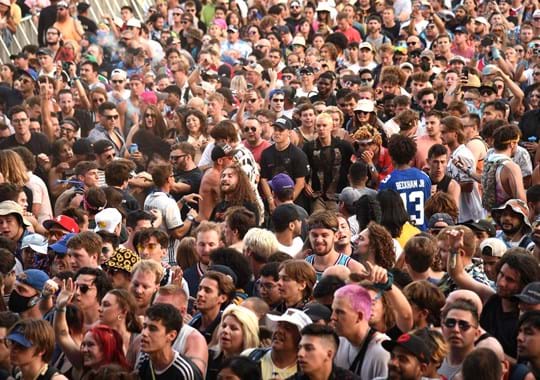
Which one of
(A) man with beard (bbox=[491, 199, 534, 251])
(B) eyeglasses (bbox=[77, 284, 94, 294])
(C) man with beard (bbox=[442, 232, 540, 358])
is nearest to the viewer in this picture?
(C) man with beard (bbox=[442, 232, 540, 358])

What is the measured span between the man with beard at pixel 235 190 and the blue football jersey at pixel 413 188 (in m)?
1.18

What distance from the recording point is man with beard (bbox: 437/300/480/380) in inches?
342

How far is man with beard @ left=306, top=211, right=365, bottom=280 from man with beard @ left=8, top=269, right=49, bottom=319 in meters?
→ 1.99

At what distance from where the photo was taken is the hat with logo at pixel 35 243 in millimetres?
11688

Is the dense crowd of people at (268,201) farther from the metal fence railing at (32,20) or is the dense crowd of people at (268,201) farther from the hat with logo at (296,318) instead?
the metal fence railing at (32,20)

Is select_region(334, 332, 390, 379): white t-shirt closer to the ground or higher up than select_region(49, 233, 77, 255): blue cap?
higher up

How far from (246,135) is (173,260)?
258 cm

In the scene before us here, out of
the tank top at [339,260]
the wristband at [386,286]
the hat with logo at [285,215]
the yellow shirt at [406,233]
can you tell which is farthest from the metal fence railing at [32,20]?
the wristband at [386,286]

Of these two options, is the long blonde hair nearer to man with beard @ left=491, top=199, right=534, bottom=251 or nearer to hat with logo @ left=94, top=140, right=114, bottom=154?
hat with logo @ left=94, top=140, right=114, bottom=154

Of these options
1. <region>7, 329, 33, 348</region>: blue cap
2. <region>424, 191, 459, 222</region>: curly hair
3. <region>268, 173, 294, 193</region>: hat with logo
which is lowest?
<region>424, 191, 459, 222</region>: curly hair

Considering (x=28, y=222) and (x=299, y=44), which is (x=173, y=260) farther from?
(x=299, y=44)

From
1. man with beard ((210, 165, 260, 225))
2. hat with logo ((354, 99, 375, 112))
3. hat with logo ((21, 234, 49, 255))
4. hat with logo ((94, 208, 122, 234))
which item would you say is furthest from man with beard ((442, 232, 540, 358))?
hat with logo ((354, 99, 375, 112))

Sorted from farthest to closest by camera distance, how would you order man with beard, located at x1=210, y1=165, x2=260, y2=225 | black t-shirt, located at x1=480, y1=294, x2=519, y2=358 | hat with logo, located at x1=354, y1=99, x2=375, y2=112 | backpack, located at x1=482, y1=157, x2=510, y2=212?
hat with logo, located at x1=354, y1=99, x2=375, y2=112 < man with beard, located at x1=210, y1=165, x2=260, y2=225 < backpack, located at x1=482, y1=157, x2=510, y2=212 < black t-shirt, located at x1=480, y1=294, x2=519, y2=358

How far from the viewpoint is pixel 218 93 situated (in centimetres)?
1775
